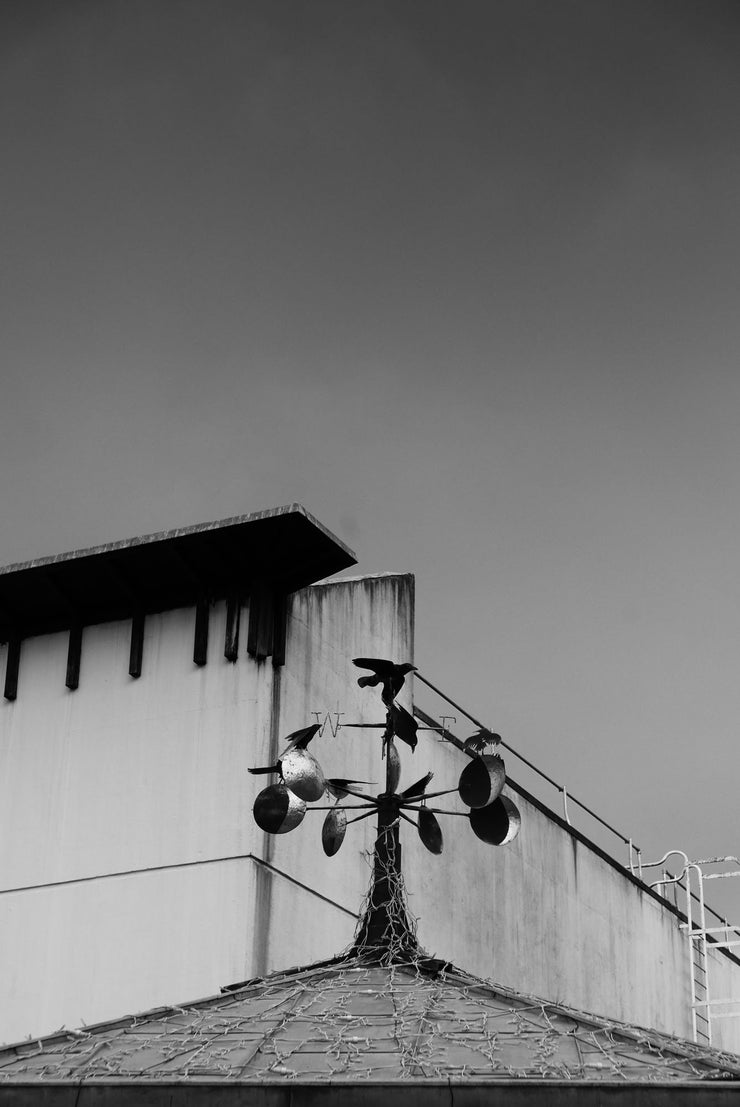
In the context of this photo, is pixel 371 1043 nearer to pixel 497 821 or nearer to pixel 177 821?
pixel 497 821

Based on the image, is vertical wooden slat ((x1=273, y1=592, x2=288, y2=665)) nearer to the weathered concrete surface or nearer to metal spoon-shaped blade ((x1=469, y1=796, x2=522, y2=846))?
metal spoon-shaped blade ((x1=469, y1=796, x2=522, y2=846))

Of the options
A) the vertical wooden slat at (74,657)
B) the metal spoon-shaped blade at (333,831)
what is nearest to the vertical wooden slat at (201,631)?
the vertical wooden slat at (74,657)

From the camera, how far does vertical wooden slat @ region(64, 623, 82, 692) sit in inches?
749

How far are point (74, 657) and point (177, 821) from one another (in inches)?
118

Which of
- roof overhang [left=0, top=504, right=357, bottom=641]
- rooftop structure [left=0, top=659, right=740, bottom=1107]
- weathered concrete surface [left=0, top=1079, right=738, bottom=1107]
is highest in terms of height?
A: roof overhang [left=0, top=504, right=357, bottom=641]

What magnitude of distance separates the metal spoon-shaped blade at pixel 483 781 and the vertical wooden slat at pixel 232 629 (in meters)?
6.66

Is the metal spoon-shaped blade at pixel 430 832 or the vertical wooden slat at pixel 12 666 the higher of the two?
the vertical wooden slat at pixel 12 666

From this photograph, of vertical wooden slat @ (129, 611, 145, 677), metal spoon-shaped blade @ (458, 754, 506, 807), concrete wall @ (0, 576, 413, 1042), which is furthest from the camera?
vertical wooden slat @ (129, 611, 145, 677)

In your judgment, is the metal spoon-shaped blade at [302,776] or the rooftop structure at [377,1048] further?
the metal spoon-shaped blade at [302,776]

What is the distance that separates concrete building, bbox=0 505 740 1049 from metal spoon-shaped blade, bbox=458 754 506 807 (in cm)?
540

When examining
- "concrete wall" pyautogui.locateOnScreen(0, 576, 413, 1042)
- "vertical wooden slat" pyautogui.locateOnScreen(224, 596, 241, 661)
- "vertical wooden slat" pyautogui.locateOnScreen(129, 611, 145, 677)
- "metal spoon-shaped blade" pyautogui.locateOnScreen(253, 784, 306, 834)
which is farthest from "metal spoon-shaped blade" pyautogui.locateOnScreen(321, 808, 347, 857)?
"vertical wooden slat" pyautogui.locateOnScreen(129, 611, 145, 677)

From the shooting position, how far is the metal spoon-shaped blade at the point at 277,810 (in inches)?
484

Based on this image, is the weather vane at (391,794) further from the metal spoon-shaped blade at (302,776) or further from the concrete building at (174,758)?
the concrete building at (174,758)

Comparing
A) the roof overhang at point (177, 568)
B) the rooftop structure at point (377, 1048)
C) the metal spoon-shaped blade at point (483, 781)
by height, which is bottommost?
the rooftop structure at point (377, 1048)
